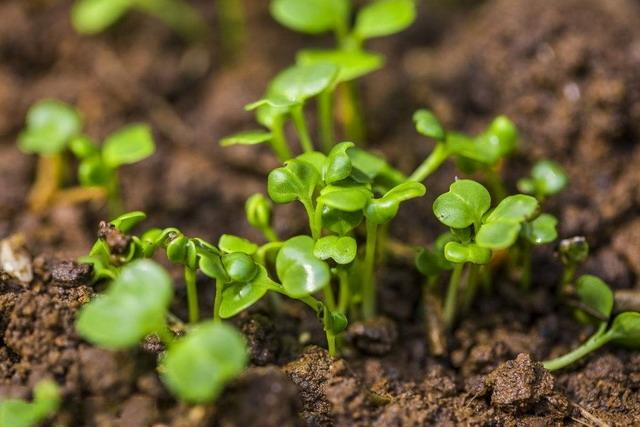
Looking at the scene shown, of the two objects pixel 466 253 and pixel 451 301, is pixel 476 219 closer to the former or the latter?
pixel 466 253

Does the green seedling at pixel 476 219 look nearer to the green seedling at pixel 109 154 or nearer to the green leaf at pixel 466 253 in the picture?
the green leaf at pixel 466 253

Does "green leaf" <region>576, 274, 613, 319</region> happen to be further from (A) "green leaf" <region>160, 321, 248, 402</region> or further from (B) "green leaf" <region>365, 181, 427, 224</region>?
(A) "green leaf" <region>160, 321, 248, 402</region>

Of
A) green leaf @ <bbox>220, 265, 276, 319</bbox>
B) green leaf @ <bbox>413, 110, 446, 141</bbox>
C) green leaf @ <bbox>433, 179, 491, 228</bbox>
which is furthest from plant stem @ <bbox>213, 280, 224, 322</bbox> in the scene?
green leaf @ <bbox>413, 110, 446, 141</bbox>

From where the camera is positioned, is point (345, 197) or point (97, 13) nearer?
point (345, 197)

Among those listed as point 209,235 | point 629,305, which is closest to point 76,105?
point 209,235

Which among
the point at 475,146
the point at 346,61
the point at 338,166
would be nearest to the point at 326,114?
the point at 346,61
